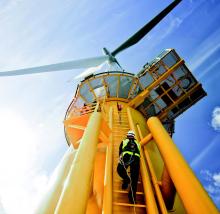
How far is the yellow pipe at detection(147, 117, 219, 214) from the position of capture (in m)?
3.77

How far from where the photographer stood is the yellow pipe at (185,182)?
377 cm

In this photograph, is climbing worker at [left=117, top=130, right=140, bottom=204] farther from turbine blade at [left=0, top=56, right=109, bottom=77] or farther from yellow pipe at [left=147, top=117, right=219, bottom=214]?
turbine blade at [left=0, top=56, right=109, bottom=77]

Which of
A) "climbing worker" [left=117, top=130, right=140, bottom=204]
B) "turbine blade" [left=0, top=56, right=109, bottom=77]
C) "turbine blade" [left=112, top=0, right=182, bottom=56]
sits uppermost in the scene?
"turbine blade" [left=112, top=0, right=182, bottom=56]

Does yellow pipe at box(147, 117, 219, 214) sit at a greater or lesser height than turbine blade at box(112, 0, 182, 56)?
lesser

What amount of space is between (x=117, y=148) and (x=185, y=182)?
4.16 metres

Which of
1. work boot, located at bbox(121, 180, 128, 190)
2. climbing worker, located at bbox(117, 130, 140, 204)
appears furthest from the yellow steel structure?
climbing worker, located at bbox(117, 130, 140, 204)

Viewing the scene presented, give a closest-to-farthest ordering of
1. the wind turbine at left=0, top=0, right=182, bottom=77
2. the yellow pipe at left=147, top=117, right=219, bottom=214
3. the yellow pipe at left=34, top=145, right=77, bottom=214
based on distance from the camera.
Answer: the yellow pipe at left=147, top=117, right=219, bottom=214 < the yellow pipe at left=34, top=145, right=77, bottom=214 < the wind turbine at left=0, top=0, right=182, bottom=77

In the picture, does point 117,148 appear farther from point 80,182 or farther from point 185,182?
point 80,182

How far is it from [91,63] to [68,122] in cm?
1064

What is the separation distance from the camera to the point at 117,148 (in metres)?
8.31

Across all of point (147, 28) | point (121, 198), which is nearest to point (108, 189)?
point (121, 198)

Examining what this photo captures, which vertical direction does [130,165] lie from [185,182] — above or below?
above

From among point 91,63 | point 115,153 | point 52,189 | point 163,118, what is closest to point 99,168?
point 115,153

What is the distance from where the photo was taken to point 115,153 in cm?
801
